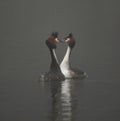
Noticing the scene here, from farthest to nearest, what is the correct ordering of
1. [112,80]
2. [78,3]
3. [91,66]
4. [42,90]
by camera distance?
[78,3] → [91,66] → [112,80] → [42,90]

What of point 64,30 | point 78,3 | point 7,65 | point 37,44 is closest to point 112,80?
point 7,65

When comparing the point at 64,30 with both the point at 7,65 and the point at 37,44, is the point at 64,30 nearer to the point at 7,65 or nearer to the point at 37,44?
the point at 37,44

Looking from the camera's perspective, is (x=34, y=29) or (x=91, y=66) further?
(x=34, y=29)

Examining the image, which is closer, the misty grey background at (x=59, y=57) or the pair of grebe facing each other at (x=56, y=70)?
the misty grey background at (x=59, y=57)

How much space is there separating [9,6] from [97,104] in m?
56.8

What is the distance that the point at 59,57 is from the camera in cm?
3797

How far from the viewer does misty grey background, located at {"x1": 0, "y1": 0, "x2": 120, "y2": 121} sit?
58.9 ft

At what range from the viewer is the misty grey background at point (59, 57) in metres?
17.9

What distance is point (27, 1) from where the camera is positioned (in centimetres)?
7762

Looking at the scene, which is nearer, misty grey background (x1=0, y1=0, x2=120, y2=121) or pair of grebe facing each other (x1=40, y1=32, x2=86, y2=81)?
misty grey background (x1=0, y1=0, x2=120, y2=121)

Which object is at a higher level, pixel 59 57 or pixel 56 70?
pixel 59 57

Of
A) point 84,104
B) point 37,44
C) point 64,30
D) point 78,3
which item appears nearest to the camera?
point 84,104

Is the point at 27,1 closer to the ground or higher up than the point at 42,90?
higher up

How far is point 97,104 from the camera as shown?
60.3ft
